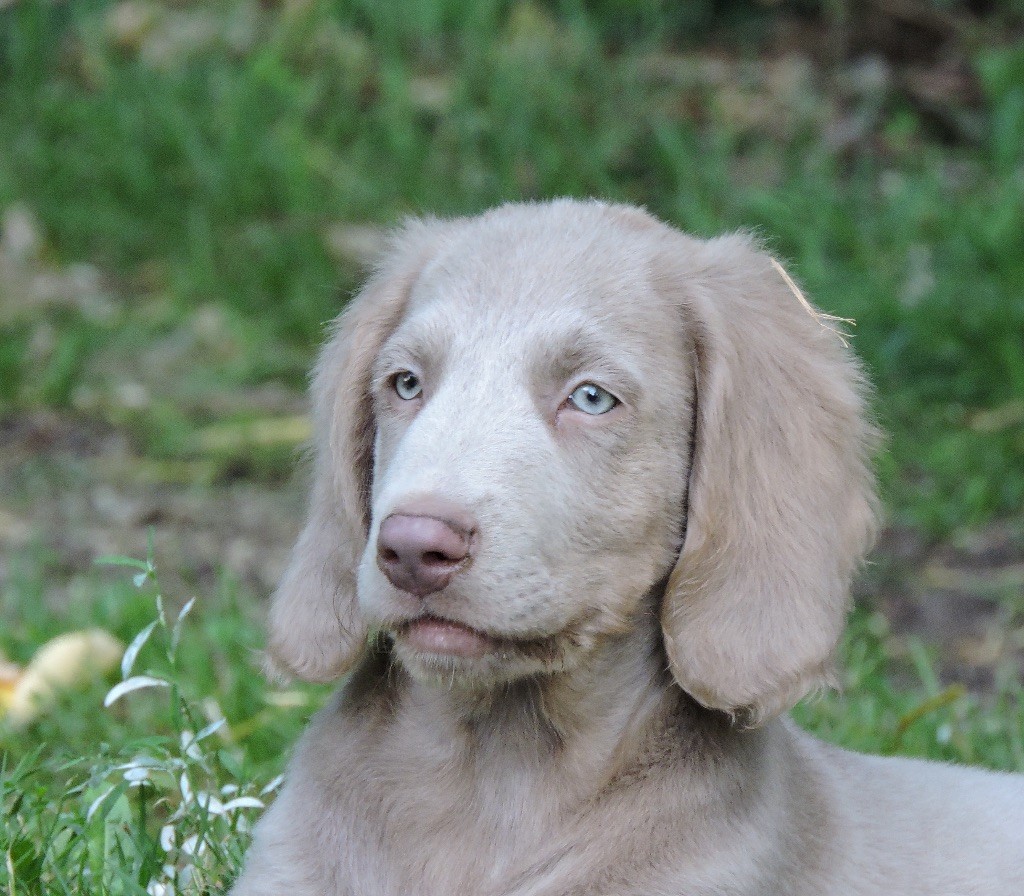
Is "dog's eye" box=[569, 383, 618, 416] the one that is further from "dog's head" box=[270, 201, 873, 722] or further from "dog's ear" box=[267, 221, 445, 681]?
"dog's ear" box=[267, 221, 445, 681]

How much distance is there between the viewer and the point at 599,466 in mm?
3088

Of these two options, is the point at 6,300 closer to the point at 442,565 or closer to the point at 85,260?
the point at 85,260

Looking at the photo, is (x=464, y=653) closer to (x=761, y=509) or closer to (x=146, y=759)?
(x=761, y=509)

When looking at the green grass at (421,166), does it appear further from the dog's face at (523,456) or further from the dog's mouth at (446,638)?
the dog's mouth at (446,638)

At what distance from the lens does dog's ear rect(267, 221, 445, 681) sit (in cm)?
337

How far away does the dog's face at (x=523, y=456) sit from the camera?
2.84 m

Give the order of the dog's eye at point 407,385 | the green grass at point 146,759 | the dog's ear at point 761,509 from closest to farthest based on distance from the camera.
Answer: the dog's ear at point 761,509 → the dog's eye at point 407,385 → the green grass at point 146,759

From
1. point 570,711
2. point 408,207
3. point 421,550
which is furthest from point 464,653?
point 408,207

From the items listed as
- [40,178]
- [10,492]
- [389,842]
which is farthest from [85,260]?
[389,842]

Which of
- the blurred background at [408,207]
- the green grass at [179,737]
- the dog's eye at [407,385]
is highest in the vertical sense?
the dog's eye at [407,385]

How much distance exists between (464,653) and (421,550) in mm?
239

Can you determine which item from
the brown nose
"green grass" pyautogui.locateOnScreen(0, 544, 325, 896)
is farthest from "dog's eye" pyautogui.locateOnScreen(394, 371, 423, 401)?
"green grass" pyautogui.locateOnScreen(0, 544, 325, 896)

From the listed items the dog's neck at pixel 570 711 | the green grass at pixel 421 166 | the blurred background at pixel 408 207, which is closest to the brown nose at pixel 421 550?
the dog's neck at pixel 570 711

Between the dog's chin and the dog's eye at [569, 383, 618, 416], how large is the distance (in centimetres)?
44
